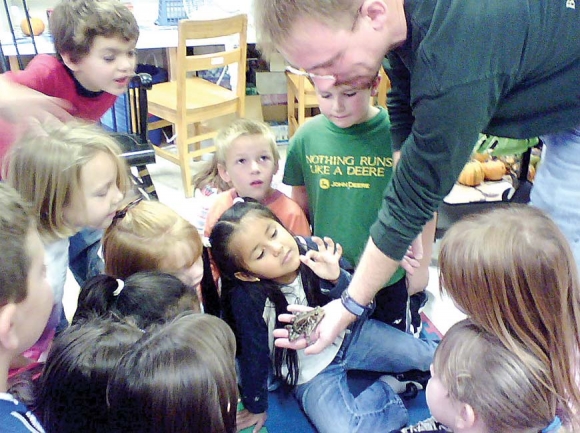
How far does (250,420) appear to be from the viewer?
1.47 metres

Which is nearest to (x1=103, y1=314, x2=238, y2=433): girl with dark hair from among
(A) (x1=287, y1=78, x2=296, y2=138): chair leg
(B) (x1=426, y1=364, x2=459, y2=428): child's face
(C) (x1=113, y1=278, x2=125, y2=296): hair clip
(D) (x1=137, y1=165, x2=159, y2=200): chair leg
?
(C) (x1=113, y1=278, x2=125, y2=296): hair clip

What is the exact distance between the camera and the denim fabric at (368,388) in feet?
4.80

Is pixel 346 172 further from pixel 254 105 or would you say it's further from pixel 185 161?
pixel 254 105

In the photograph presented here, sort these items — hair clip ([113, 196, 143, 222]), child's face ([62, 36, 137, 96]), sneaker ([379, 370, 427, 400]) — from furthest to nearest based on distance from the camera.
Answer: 1. child's face ([62, 36, 137, 96])
2. sneaker ([379, 370, 427, 400])
3. hair clip ([113, 196, 143, 222])

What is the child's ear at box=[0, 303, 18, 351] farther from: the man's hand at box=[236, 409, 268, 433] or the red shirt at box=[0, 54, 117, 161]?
the red shirt at box=[0, 54, 117, 161]

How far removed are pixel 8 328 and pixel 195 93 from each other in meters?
2.68

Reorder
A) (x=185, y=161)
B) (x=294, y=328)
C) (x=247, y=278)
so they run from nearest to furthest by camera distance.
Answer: (x=294, y=328) → (x=247, y=278) → (x=185, y=161)

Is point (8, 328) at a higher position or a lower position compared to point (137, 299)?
higher

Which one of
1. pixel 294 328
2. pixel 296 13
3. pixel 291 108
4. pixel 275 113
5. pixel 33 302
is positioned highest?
pixel 296 13

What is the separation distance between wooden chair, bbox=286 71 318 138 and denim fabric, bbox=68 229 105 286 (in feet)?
5.54

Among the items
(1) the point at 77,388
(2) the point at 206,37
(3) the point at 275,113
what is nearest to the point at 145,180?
(2) the point at 206,37

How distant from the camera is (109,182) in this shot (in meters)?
1.44

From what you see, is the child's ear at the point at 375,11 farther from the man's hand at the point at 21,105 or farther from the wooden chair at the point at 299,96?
the wooden chair at the point at 299,96

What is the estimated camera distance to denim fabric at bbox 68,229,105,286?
1.74 m
